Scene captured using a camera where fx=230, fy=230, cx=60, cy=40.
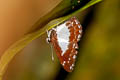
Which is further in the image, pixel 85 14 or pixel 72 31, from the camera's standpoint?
pixel 85 14

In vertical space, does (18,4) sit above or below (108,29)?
above

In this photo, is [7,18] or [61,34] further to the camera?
[7,18]

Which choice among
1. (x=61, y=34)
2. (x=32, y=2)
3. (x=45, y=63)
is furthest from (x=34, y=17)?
(x=61, y=34)

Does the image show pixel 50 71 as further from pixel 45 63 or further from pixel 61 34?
pixel 61 34

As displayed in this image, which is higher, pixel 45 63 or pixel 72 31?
pixel 72 31

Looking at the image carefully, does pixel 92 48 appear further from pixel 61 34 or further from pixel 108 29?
pixel 61 34

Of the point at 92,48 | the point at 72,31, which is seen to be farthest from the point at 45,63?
the point at 72,31
